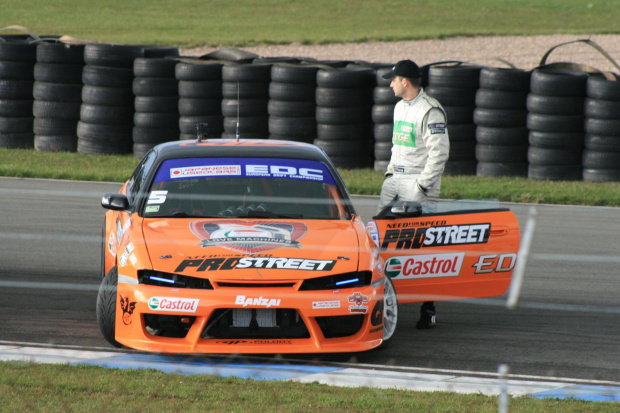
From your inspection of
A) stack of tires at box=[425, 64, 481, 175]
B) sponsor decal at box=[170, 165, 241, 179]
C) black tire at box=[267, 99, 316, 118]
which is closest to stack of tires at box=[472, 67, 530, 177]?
stack of tires at box=[425, 64, 481, 175]

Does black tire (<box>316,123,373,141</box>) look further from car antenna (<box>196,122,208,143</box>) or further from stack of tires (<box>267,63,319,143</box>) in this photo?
car antenna (<box>196,122,208,143</box>)

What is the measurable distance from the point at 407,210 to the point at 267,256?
3.82ft

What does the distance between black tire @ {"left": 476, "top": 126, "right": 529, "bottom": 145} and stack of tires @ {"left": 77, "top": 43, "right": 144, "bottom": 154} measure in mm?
5477

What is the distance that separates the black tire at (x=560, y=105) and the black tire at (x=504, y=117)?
0.93 feet

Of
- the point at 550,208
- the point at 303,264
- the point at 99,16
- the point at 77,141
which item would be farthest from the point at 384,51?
the point at 303,264

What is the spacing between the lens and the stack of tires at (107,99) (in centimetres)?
1520

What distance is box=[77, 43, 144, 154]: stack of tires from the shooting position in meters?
15.2

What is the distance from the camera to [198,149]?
7.09m

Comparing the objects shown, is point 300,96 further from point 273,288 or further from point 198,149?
point 273,288

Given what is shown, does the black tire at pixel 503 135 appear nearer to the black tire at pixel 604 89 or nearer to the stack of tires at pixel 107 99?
the black tire at pixel 604 89

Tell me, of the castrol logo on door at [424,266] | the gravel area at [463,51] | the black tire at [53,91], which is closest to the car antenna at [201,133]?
the castrol logo on door at [424,266]

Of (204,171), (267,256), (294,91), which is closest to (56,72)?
(294,91)

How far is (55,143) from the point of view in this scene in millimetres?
15742

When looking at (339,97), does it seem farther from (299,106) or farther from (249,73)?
(249,73)
